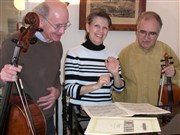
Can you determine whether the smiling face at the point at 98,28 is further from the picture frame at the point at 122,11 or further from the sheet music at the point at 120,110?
the picture frame at the point at 122,11

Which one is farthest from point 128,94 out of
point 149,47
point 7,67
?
point 7,67

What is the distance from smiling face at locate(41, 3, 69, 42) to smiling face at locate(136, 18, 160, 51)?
0.67 m

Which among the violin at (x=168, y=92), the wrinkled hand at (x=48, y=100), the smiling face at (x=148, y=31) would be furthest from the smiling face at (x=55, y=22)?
the violin at (x=168, y=92)

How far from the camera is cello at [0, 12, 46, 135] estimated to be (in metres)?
1.24

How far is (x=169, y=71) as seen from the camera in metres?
1.87

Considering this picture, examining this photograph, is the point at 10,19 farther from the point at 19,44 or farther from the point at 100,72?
the point at 19,44

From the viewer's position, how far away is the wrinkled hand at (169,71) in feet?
6.09

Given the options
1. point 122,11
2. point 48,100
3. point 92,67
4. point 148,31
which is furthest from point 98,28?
point 122,11

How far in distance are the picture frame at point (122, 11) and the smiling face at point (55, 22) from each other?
1285 mm

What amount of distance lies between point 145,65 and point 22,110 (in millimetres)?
1049

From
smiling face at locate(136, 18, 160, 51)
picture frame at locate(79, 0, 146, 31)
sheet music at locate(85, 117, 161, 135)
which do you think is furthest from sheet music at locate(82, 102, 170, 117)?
picture frame at locate(79, 0, 146, 31)

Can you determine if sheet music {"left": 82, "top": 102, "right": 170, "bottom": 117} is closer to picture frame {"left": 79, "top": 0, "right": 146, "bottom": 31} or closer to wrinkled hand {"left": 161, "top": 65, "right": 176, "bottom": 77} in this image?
wrinkled hand {"left": 161, "top": 65, "right": 176, "bottom": 77}

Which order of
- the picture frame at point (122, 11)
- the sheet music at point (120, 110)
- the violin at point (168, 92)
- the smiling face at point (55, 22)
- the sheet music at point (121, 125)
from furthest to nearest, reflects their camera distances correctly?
the picture frame at point (122, 11), the violin at point (168, 92), the smiling face at point (55, 22), the sheet music at point (120, 110), the sheet music at point (121, 125)

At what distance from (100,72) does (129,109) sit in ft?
1.40
